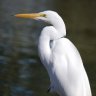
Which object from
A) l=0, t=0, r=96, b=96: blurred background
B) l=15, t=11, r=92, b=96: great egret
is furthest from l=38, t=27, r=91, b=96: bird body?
l=0, t=0, r=96, b=96: blurred background

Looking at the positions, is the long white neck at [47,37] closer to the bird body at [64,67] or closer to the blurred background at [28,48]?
the bird body at [64,67]

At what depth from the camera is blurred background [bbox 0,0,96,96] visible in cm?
885

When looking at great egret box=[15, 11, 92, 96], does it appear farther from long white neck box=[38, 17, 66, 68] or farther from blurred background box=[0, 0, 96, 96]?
blurred background box=[0, 0, 96, 96]

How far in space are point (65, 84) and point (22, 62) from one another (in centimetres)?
459

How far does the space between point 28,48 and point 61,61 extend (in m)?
5.91

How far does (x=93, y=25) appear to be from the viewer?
697 inches

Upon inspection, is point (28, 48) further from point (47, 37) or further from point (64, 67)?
point (64, 67)

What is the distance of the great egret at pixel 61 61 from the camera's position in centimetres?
575

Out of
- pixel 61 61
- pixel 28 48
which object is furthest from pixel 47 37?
pixel 28 48

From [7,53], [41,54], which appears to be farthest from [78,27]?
[41,54]

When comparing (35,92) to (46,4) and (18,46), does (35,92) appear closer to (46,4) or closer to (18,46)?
(18,46)

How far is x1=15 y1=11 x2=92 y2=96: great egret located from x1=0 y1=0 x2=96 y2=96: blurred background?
2199 mm

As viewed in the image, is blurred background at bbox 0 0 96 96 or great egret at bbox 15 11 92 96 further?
blurred background at bbox 0 0 96 96

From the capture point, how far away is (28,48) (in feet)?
38.5
